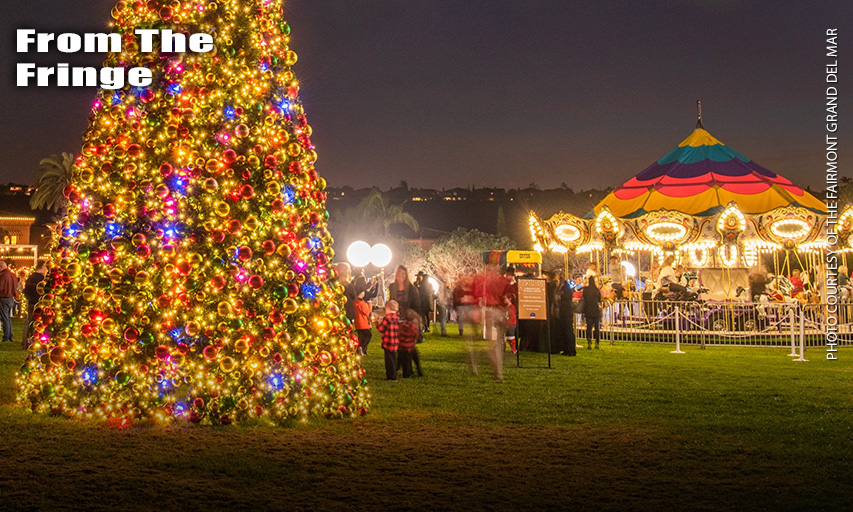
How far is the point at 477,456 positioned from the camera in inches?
258

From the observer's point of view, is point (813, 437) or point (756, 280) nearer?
point (813, 437)

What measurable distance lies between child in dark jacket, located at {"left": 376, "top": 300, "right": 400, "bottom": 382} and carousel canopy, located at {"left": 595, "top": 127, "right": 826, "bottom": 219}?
45.7ft

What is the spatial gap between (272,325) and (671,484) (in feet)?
13.7

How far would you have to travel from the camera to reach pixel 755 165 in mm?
26062

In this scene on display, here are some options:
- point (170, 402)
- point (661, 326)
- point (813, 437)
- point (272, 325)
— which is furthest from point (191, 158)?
point (661, 326)

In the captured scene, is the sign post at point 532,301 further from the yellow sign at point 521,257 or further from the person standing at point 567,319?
the yellow sign at point 521,257

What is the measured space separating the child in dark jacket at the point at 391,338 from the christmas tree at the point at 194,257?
9.91 ft

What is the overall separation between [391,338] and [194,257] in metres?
4.27

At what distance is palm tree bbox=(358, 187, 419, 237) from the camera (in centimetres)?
6303

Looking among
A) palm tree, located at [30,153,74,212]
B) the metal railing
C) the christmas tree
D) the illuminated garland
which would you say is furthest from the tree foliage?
the christmas tree

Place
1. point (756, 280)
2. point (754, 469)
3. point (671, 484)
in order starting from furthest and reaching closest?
point (756, 280)
point (754, 469)
point (671, 484)

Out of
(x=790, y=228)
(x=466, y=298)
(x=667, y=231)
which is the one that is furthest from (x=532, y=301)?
(x=790, y=228)

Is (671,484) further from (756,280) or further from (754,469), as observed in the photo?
(756,280)

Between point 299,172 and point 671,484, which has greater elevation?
point 299,172
